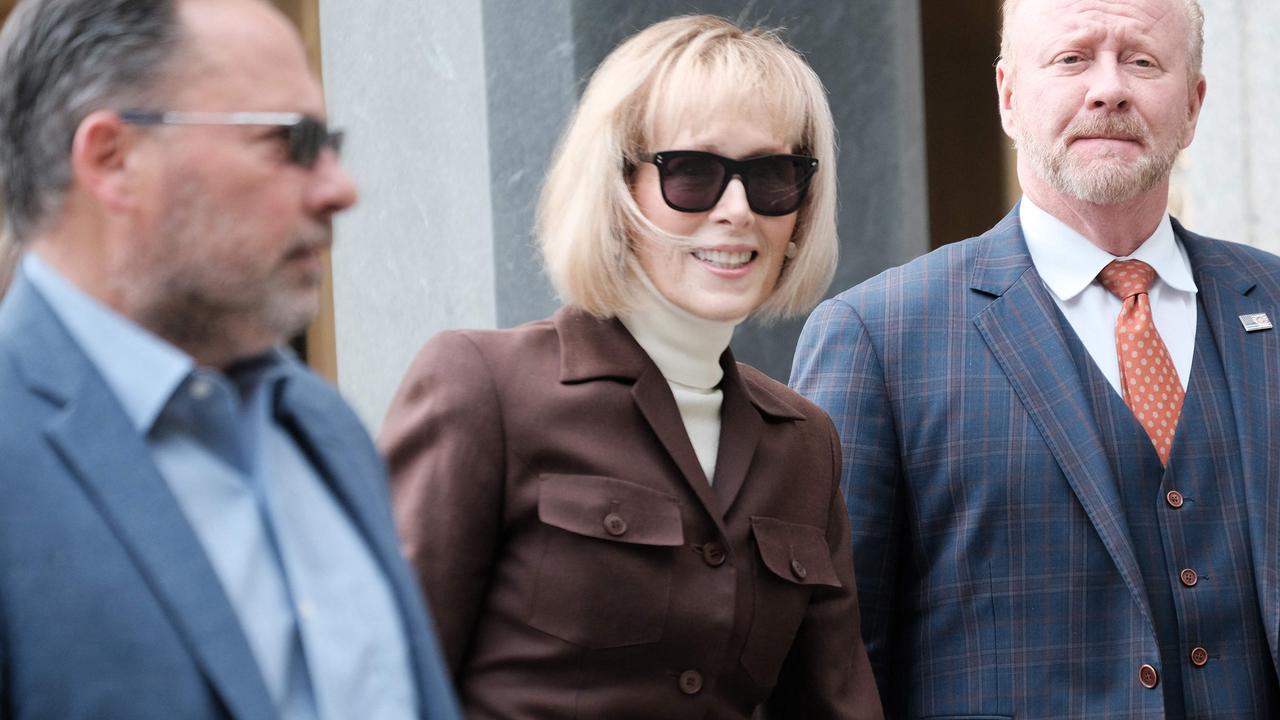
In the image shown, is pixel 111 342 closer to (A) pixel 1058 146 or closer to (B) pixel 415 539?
(B) pixel 415 539

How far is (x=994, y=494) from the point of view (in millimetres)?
3041

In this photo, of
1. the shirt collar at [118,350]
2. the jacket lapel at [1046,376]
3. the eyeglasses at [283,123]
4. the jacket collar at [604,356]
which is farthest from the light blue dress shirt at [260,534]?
the jacket lapel at [1046,376]

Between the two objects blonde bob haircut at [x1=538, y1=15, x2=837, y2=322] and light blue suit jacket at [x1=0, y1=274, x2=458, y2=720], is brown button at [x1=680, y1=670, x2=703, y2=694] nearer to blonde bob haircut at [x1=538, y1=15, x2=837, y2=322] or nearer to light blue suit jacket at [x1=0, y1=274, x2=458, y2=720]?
blonde bob haircut at [x1=538, y1=15, x2=837, y2=322]

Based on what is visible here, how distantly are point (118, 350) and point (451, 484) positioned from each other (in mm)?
761

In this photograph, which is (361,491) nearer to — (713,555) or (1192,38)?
(713,555)

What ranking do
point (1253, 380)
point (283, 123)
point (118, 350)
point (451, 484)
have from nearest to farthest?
point (118, 350), point (283, 123), point (451, 484), point (1253, 380)

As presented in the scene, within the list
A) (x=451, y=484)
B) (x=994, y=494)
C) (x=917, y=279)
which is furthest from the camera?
(x=917, y=279)

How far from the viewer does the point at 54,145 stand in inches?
70.2

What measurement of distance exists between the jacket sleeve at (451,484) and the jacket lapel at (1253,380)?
1371mm

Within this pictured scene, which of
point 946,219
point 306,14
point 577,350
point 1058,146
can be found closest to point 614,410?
point 577,350

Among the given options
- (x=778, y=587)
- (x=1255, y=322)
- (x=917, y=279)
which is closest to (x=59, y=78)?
(x=778, y=587)

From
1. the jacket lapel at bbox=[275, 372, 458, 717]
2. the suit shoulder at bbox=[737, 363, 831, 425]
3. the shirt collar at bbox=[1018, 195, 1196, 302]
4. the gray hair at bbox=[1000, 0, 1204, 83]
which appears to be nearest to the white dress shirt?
the shirt collar at bbox=[1018, 195, 1196, 302]

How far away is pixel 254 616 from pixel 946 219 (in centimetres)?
557

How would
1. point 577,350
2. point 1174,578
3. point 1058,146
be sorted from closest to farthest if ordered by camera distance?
point 577,350 < point 1174,578 < point 1058,146
